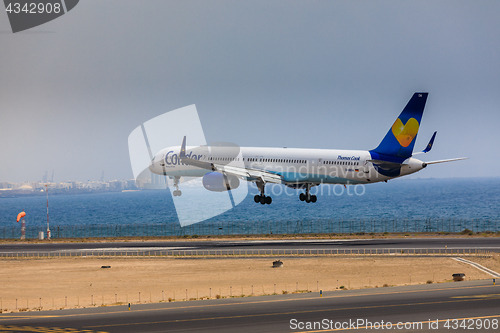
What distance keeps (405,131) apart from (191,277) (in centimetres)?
2931

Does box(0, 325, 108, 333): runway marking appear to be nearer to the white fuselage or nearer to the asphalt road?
the white fuselage

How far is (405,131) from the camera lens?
207 ft

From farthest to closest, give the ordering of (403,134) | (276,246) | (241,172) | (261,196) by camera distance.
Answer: (276,246) < (241,172) < (261,196) < (403,134)

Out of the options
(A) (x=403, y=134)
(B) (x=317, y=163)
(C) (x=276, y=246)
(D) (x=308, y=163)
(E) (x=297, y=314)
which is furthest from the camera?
(C) (x=276, y=246)

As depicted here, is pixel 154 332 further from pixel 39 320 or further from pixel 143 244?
pixel 143 244

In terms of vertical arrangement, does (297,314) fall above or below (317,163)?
below

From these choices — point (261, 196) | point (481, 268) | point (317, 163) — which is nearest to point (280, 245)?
point (261, 196)

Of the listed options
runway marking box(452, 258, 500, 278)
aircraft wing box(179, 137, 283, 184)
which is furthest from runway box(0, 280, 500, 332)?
aircraft wing box(179, 137, 283, 184)

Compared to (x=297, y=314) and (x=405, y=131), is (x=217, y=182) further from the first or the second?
(x=297, y=314)

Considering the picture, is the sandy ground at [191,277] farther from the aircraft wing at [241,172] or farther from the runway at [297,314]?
the aircraft wing at [241,172]

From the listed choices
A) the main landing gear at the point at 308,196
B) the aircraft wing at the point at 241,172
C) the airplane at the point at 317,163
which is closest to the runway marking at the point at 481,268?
the airplane at the point at 317,163

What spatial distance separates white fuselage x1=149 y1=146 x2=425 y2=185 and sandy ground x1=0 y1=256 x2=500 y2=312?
10.5 m

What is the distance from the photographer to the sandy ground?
5312 cm

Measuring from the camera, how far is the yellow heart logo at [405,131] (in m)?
62.7
